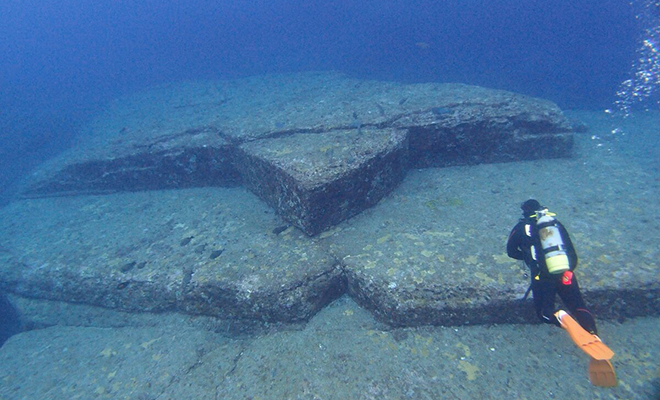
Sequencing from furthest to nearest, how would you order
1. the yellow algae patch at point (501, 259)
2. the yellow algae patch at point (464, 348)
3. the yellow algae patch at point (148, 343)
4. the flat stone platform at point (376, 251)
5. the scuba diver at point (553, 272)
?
the yellow algae patch at point (148, 343)
the yellow algae patch at point (501, 259)
the flat stone platform at point (376, 251)
the yellow algae patch at point (464, 348)
the scuba diver at point (553, 272)

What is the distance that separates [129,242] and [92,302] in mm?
966

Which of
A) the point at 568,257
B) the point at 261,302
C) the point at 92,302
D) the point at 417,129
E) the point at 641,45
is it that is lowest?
the point at 92,302

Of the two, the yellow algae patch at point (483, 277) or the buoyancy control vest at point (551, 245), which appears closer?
the buoyancy control vest at point (551, 245)

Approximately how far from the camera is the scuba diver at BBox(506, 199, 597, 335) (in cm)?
274

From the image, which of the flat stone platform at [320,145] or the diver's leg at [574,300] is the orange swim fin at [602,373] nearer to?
the diver's leg at [574,300]

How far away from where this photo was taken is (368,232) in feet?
13.8

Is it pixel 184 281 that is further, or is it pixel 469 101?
A: pixel 469 101

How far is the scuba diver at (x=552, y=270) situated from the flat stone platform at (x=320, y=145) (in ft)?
7.18

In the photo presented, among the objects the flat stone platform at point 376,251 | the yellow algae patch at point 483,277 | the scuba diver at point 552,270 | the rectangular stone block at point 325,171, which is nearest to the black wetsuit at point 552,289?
the scuba diver at point 552,270

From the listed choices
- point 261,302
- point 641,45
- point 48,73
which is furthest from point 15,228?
point 48,73

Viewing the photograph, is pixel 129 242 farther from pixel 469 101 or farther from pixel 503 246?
pixel 469 101

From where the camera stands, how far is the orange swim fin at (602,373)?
2379mm

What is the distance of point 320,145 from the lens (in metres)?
4.84

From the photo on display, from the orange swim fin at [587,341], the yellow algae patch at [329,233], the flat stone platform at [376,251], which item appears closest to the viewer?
the orange swim fin at [587,341]
